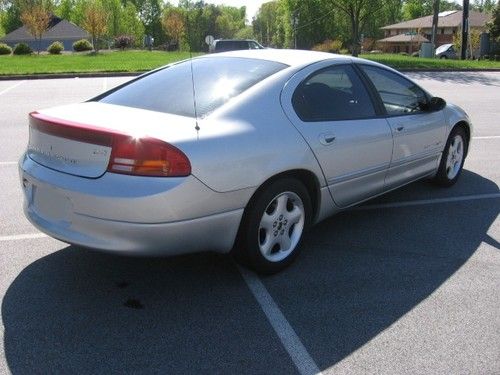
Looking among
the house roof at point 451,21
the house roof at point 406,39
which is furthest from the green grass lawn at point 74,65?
the house roof at point 451,21

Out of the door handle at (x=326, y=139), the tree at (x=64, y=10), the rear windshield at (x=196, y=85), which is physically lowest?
the door handle at (x=326, y=139)

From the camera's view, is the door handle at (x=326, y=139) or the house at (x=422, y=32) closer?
the door handle at (x=326, y=139)

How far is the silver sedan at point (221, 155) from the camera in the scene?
3.18 m

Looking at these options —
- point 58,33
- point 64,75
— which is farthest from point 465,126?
point 58,33

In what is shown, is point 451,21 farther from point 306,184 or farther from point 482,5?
point 306,184

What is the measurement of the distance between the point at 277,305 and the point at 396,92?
8.28 feet

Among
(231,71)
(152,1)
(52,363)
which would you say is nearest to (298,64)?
(231,71)

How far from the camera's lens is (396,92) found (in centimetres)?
508

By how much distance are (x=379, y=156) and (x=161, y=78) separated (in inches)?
72.1

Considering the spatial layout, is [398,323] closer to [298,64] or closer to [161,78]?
[298,64]

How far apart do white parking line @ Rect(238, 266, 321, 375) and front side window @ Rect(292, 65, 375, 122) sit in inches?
46.6

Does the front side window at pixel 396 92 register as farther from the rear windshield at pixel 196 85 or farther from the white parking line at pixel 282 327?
the white parking line at pixel 282 327

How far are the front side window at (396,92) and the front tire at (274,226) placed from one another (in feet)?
4.53

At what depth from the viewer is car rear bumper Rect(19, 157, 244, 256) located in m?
3.14
